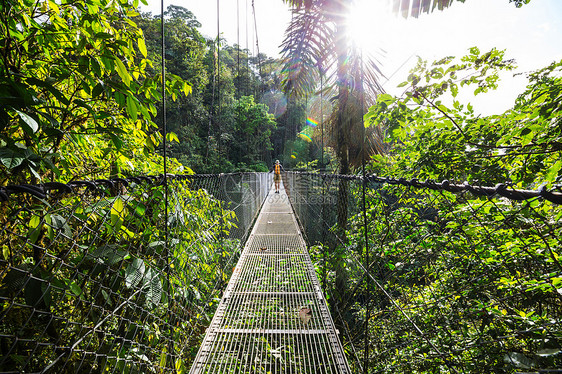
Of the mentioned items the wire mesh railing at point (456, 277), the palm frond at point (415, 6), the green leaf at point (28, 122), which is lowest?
the wire mesh railing at point (456, 277)

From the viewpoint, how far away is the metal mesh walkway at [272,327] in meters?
1.19

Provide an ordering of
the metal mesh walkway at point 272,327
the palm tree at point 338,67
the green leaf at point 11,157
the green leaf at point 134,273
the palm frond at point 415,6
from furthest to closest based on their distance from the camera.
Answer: the palm tree at point 338,67 < the palm frond at point 415,6 < the metal mesh walkway at point 272,327 < the green leaf at point 134,273 < the green leaf at point 11,157

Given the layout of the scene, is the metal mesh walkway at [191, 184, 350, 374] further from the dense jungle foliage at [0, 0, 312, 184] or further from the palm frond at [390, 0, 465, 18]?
the palm frond at [390, 0, 465, 18]

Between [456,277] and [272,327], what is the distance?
1.13 meters

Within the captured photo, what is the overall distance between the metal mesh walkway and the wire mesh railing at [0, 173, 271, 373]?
0.16 metres

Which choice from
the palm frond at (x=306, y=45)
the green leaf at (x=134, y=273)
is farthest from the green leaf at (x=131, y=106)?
the palm frond at (x=306, y=45)

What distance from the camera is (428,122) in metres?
1.56

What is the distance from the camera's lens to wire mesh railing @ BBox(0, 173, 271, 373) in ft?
1.92

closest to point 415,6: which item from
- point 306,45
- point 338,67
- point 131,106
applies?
point 338,67

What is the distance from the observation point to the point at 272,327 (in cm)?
147

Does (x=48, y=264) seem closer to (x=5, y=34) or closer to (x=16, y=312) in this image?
(x=16, y=312)

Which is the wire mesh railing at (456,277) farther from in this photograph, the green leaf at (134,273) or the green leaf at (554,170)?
the green leaf at (134,273)

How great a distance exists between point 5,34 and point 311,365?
Result: 5.39 ft

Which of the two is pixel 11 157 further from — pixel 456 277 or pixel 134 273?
pixel 456 277
